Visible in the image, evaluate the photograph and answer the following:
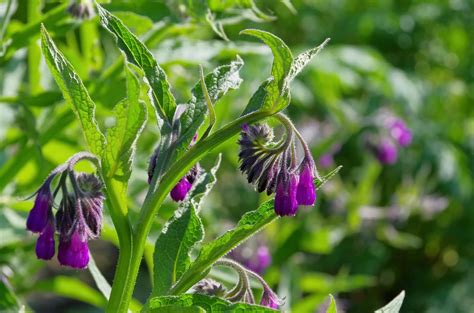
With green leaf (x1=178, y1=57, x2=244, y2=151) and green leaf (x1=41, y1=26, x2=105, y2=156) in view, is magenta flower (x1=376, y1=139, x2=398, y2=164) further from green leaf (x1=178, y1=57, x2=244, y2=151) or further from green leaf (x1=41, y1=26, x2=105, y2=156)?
green leaf (x1=41, y1=26, x2=105, y2=156)

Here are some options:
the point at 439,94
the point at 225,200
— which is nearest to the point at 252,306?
the point at 225,200

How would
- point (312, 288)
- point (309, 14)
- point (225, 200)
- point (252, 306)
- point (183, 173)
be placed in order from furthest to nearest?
1. point (309, 14)
2. point (225, 200)
3. point (312, 288)
4. point (183, 173)
5. point (252, 306)

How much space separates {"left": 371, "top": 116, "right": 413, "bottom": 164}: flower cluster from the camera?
501 centimetres

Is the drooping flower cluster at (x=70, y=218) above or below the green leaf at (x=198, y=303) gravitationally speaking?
above

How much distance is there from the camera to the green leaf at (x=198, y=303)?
1589mm

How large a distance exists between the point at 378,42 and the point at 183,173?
563 centimetres

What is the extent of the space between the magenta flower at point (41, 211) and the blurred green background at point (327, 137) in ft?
2.38

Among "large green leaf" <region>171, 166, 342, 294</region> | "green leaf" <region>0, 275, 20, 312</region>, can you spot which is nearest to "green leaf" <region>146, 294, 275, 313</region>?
"large green leaf" <region>171, 166, 342, 294</region>

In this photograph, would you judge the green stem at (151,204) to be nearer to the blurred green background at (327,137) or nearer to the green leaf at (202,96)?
the green leaf at (202,96)

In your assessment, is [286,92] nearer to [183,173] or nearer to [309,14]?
[183,173]

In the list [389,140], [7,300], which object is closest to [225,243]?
[7,300]

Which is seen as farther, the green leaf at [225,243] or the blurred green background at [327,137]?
the blurred green background at [327,137]

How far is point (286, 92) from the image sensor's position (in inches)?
64.3

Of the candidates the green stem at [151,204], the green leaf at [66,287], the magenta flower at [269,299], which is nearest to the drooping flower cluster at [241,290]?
the magenta flower at [269,299]
